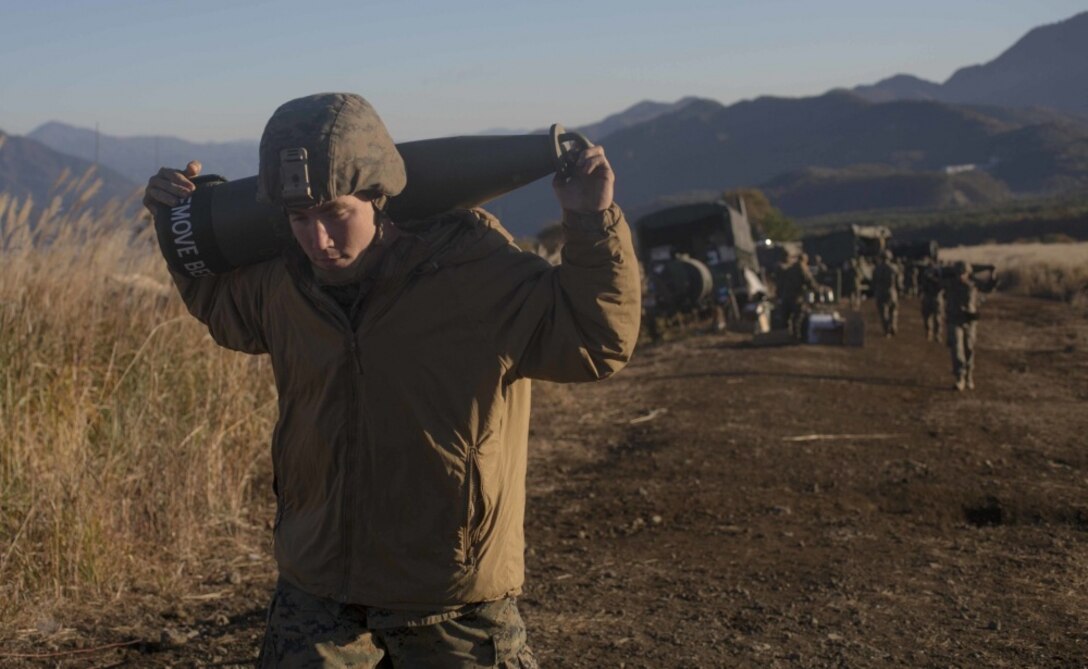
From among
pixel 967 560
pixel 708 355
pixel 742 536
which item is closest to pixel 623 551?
pixel 742 536

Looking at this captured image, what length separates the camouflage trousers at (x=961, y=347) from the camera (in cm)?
1482

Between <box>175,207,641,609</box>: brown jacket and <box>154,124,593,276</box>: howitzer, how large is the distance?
0.23 m

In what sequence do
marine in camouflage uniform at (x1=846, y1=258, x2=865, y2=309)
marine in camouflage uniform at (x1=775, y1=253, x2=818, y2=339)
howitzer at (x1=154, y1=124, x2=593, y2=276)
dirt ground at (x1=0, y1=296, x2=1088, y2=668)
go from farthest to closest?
marine in camouflage uniform at (x1=846, y1=258, x2=865, y2=309), marine in camouflage uniform at (x1=775, y1=253, x2=818, y2=339), dirt ground at (x1=0, y1=296, x2=1088, y2=668), howitzer at (x1=154, y1=124, x2=593, y2=276)

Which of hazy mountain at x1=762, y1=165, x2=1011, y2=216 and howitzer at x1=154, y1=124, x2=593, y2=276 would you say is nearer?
howitzer at x1=154, y1=124, x2=593, y2=276

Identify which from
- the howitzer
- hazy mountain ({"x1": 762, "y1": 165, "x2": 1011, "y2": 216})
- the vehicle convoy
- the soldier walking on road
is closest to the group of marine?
the soldier walking on road

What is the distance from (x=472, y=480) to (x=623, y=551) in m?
4.45

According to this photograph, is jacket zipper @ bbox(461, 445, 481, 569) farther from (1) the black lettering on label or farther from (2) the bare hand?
(1) the black lettering on label

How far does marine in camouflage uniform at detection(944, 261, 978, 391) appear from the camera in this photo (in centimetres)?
1485

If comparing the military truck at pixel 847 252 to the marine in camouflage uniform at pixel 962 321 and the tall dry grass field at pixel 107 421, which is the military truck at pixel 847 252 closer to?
the marine in camouflage uniform at pixel 962 321

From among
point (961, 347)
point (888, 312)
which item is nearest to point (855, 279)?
point (888, 312)

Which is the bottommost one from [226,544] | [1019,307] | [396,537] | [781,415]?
[1019,307]

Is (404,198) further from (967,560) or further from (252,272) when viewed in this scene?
(967,560)

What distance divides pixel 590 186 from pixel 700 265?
20544 millimetres

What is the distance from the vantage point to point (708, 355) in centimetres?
1844
